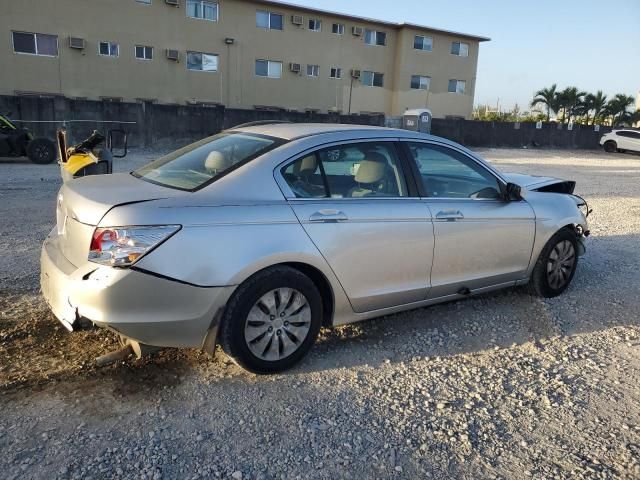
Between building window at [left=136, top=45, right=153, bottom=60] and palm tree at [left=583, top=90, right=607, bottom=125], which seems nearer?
building window at [left=136, top=45, right=153, bottom=60]

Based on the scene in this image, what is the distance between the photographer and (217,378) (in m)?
3.29

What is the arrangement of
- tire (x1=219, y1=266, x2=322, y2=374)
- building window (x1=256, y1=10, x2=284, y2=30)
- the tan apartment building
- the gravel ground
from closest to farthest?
1. the gravel ground
2. tire (x1=219, y1=266, x2=322, y2=374)
3. the tan apartment building
4. building window (x1=256, y1=10, x2=284, y2=30)

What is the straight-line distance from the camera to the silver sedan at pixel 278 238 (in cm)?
288

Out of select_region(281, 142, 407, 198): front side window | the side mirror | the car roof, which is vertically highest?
the car roof

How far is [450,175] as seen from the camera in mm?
4332

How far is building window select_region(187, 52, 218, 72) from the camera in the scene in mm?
29391

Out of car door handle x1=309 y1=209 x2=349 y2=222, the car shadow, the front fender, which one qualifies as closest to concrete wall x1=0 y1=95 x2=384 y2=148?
the car shadow

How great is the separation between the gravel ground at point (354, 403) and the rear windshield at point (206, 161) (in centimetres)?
116

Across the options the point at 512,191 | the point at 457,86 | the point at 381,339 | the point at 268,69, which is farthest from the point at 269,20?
the point at 381,339

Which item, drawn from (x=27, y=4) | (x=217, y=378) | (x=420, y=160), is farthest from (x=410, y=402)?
(x=27, y=4)

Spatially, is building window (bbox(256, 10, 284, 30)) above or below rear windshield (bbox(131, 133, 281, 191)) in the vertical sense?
above

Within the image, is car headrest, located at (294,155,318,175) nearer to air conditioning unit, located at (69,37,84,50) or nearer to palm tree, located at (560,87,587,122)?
air conditioning unit, located at (69,37,84,50)

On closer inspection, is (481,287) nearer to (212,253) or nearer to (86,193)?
(212,253)

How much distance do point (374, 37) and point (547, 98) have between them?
21.9 meters
